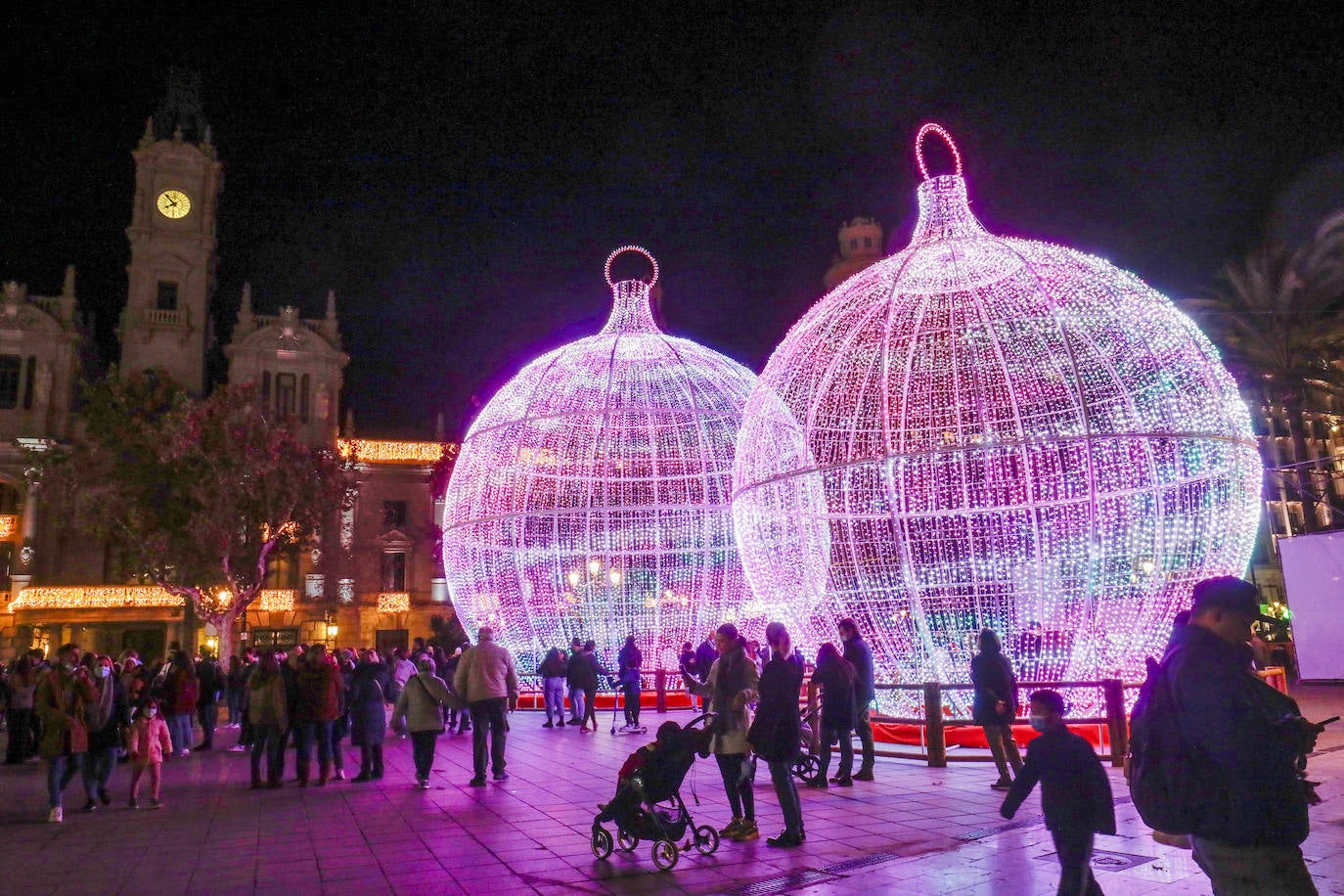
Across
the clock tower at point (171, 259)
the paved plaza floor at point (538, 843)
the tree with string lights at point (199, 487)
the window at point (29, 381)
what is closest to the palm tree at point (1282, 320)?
the paved plaza floor at point (538, 843)

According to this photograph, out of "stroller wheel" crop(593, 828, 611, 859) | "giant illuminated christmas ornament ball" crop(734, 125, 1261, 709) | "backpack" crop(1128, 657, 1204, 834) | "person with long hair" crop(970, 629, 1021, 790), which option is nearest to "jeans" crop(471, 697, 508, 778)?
"stroller wheel" crop(593, 828, 611, 859)

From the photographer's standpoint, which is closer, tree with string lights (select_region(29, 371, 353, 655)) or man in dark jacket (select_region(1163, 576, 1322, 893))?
man in dark jacket (select_region(1163, 576, 1322, 893))

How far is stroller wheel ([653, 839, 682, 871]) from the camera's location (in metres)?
6.10

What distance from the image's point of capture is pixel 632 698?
15.0 m

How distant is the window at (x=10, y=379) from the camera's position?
37.4 meters

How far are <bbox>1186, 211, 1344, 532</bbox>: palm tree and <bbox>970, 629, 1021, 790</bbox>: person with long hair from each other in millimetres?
14837

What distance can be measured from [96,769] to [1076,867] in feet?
28.4

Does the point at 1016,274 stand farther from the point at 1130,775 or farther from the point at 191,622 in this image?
the point at 191,622

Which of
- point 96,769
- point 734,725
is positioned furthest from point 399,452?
point 734,725

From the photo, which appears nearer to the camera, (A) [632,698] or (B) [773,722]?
(B) [773,722]

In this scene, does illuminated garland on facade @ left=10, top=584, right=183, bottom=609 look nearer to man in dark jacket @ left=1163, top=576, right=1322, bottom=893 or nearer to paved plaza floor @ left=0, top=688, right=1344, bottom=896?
paved plaza floor @ left=0, top=688, right=1344, bottom=896

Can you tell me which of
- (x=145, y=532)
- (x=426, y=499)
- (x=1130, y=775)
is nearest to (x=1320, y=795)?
(x=1130, y=775)

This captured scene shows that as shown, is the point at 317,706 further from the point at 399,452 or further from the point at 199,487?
the point at 399,452

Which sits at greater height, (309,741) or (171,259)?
(171,259)
